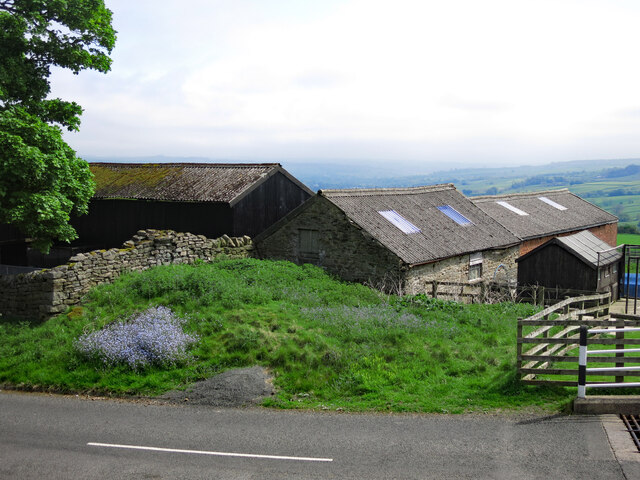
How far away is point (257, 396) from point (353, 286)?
9703 millimetres

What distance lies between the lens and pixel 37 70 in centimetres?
2122

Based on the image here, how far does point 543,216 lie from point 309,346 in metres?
29.3

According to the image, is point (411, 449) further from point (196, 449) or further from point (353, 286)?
point (353, 286)

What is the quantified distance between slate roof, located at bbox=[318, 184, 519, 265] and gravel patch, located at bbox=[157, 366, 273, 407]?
1058 centimetres

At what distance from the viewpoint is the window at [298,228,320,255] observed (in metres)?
25.6

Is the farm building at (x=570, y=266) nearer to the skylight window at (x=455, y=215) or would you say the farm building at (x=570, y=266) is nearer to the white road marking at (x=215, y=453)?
the skylight window at (x=455, y=215)

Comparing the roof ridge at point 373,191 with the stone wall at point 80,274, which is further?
the roof ridge at point 373,191

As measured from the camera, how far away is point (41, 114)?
2117cm

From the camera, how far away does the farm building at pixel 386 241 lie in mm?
23672

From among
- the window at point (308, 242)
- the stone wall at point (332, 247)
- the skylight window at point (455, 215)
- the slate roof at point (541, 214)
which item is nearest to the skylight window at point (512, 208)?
the slate roof at point (541, 214)

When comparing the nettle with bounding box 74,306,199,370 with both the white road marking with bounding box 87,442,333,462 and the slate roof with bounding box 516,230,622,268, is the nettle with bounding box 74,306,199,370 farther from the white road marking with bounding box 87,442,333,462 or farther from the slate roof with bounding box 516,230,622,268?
the slate roof with bounding box 516,230,622,268

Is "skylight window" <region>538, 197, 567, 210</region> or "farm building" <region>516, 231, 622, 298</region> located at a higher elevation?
"skylight window" <region>538, 197, 567, 210</region>

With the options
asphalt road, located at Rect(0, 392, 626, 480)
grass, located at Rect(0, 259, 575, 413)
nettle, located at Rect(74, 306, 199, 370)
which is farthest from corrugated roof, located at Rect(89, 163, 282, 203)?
asphalt road, located at Rect(0, 392, 626, 480)

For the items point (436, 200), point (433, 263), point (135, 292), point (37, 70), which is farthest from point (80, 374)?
point (436, 200)
